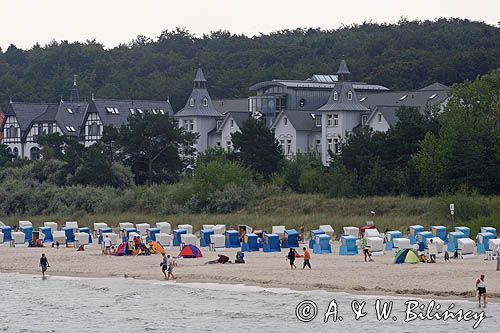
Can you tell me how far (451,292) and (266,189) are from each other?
104 feet

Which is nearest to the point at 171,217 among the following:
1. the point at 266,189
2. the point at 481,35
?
the point at 266,189

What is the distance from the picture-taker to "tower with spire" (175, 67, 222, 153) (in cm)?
8981

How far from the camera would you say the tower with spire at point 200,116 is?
8981cm

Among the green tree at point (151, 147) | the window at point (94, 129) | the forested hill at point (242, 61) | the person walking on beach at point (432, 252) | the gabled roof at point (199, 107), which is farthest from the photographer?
the forested hill at point (242, 61)

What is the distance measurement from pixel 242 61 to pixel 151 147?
217 feet

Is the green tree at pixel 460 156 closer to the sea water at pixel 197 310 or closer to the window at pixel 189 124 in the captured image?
the sea water at pixel 197 310

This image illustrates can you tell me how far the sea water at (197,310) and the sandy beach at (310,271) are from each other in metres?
0.96

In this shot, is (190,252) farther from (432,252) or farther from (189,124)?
(189,124)

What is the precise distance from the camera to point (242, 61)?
138000 mm

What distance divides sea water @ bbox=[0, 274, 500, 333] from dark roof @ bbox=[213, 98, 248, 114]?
5433cm

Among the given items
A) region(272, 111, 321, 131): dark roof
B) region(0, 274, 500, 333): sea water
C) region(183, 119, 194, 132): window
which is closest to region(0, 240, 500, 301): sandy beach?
region(0, 274, 500, 333): sea water

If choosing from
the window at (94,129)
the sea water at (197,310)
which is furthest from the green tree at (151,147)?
the sea water at (197,310)

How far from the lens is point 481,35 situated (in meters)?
128

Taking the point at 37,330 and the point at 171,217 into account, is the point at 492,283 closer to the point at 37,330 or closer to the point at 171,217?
the point at 37,330
